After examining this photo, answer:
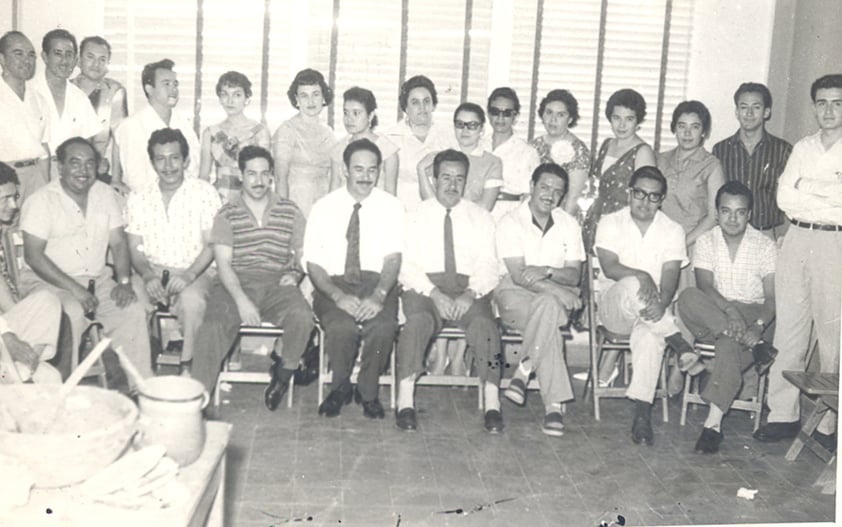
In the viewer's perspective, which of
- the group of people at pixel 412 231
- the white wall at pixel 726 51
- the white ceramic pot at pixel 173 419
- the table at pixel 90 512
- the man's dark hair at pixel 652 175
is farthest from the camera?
the white wall at pixel 726 51

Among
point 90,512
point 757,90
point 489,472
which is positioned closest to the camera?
point 90,512

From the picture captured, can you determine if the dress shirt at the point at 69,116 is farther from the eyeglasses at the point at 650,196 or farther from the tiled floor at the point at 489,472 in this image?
the eyeglasses at the point at 650,196

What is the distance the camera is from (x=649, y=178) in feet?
16.0

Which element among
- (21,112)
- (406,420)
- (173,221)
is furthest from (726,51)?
(21,112)

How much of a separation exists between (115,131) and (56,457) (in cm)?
339

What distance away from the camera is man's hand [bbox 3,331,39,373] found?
381 centimetres

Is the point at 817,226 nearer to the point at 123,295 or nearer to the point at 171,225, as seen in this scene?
the point at 171,225

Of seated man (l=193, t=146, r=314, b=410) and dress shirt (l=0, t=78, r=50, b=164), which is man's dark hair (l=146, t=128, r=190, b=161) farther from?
dress shirt (l=0, t=78, r=50, b=164)

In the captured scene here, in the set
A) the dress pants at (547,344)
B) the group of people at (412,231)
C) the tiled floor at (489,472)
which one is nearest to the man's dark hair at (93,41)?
the group of people at (412,231)

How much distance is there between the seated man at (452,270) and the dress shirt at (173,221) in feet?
3.61

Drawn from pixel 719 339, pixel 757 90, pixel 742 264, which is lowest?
pixel 719 339

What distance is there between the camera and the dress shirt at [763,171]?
5141 millimetres

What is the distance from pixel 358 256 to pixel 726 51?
271 cm

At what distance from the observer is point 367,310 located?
4648mm
